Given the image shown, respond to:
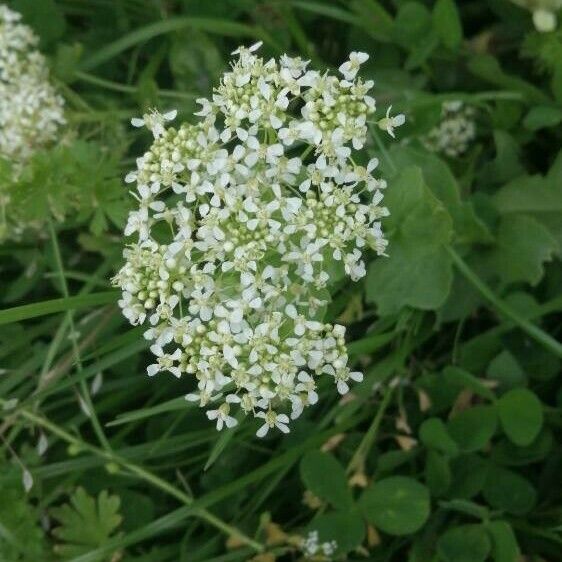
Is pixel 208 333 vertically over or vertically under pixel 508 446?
over

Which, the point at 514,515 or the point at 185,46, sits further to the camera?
the point at 185,46

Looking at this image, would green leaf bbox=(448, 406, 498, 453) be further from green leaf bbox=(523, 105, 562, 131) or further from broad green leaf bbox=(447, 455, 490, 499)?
green leaf bbox=(523, 105, 562, 131)

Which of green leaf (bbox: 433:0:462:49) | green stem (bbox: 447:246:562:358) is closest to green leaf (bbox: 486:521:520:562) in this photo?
green stem (bbox: 447:246:562:358)

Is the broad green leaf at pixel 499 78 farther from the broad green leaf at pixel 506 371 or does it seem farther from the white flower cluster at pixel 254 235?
the white flower cluster at pixel 254 235

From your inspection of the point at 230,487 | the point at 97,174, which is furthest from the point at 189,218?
the point at 230,487

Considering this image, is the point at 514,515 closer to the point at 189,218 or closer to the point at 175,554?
the point at 175,554

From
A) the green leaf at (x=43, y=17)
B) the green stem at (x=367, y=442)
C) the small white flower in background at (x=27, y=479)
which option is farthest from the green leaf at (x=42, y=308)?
the green leaf at (x=43, y=17)

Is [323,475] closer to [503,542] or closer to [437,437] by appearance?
[437,437]
